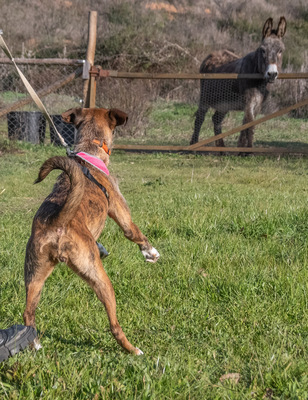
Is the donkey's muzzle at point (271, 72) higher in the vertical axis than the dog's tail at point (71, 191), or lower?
higher

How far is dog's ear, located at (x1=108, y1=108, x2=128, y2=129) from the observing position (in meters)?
4.39

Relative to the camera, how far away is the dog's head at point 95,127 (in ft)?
14.0

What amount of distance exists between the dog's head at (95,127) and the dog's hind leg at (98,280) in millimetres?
1387

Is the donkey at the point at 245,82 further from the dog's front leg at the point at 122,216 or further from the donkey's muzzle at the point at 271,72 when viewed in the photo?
the dog's front leg at the point at 122,216

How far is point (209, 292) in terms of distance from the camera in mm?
3889

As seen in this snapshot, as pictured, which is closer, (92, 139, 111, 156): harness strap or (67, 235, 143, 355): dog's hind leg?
(67, 235, 143, 355): dog's hind leg

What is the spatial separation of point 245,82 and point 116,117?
8.38 m

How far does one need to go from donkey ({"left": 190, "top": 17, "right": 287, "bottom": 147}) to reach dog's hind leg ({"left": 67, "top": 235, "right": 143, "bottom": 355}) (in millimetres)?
9402

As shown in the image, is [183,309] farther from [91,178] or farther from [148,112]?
[148,112]

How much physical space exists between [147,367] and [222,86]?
11251 millimetres

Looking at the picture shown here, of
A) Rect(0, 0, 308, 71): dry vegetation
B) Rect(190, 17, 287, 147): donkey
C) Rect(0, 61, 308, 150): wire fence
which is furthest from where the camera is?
Rect(0, 0, 308, 71): dry vegetation

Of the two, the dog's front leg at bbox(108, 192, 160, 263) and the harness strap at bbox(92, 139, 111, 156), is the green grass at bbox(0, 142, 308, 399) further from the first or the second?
the harness strap at bbox(92, 139, 111, 156)

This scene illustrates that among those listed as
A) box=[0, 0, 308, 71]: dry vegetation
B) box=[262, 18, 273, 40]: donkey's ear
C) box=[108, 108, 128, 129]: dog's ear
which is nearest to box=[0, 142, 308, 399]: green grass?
box=[108, 108, 128, 129]: dog's ear

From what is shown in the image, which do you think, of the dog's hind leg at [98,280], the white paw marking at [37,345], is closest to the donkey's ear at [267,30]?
the dog's hind leg at [98,280]
